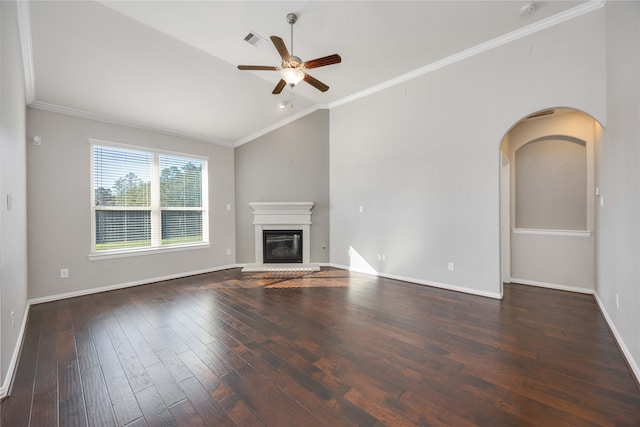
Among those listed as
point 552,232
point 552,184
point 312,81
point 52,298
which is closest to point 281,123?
point 312,81

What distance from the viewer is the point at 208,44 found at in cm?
321

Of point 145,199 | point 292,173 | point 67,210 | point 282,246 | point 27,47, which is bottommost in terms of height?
point 282,246

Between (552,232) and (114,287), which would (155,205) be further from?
(552,232)

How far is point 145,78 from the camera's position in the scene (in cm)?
340

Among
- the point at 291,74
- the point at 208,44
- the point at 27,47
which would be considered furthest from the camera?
the point at 208,44

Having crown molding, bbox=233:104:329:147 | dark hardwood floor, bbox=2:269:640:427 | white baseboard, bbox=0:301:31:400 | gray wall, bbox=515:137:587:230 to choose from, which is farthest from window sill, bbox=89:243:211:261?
gray wall, bbox=515:137:587:230

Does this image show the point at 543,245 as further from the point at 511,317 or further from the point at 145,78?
the point at 145,78

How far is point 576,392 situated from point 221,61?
15.9 ft

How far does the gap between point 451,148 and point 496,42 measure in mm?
1373

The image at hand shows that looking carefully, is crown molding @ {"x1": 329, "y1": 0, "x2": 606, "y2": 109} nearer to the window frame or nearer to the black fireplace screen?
the black fireplace screen

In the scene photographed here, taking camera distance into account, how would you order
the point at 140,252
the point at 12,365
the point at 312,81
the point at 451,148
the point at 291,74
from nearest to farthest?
1. the point at 12,365
2. the point at 291,74
3. the point at 312,81
4. the point at 451,148
5. the point at 140,252

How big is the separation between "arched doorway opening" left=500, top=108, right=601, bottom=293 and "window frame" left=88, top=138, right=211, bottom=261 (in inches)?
202

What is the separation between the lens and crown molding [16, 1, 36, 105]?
7.42ft

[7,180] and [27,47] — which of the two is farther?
[27,47]
